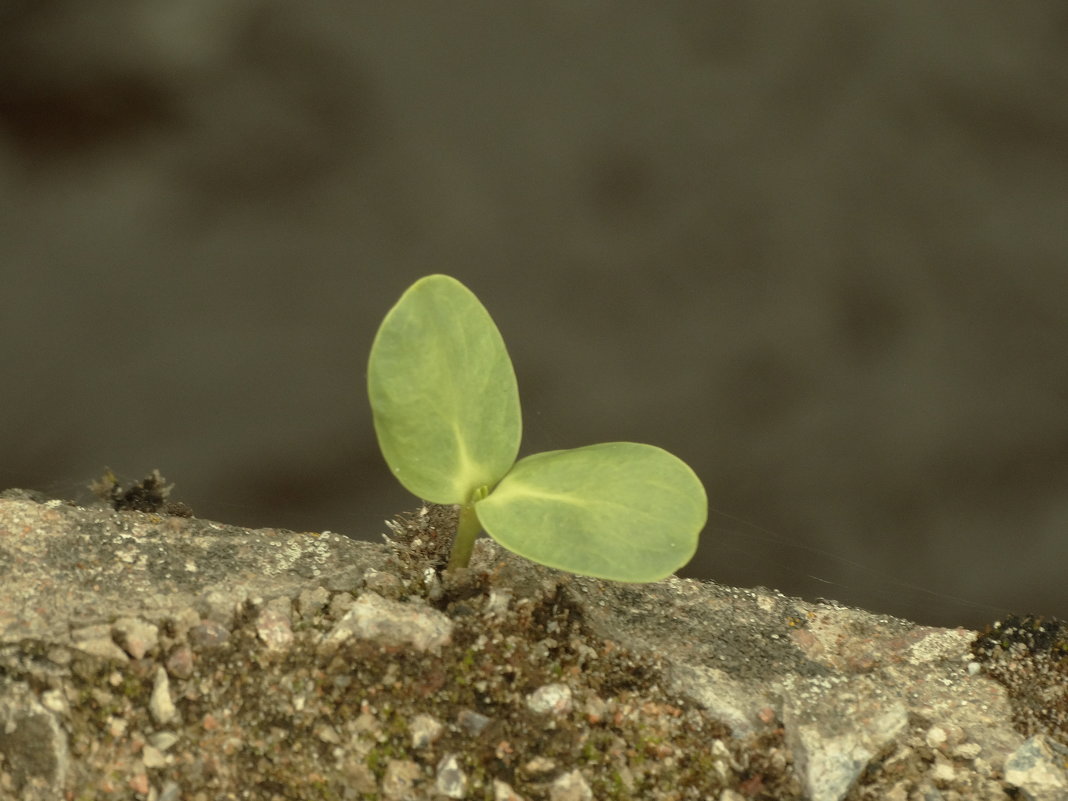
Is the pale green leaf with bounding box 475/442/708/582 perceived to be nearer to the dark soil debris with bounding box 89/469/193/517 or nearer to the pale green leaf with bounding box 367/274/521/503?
the pale green leaf with bounding box 367/274/521/503

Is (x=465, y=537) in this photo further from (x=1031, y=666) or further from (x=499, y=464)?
(x=1031, y=666)

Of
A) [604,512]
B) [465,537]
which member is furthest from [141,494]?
[604,512]

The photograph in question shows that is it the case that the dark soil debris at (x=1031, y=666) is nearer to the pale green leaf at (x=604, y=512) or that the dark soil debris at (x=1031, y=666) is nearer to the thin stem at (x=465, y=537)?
the pale green leaf at (x=604, y=512)

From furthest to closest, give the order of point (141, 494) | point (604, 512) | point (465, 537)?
point (141, 494), point (465, 537), point (604, 512)

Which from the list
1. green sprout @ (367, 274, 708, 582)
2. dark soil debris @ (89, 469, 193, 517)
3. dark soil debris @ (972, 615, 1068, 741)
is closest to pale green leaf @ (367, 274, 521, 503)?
green sprout @ (367, 274, 708, 582)

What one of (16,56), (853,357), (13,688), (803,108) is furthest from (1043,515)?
(16,56)

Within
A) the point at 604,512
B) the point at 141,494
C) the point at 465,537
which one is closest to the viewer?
the point at 604,512

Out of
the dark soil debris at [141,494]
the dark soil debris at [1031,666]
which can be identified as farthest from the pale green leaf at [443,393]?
the dark soil debris at [1031,666]
